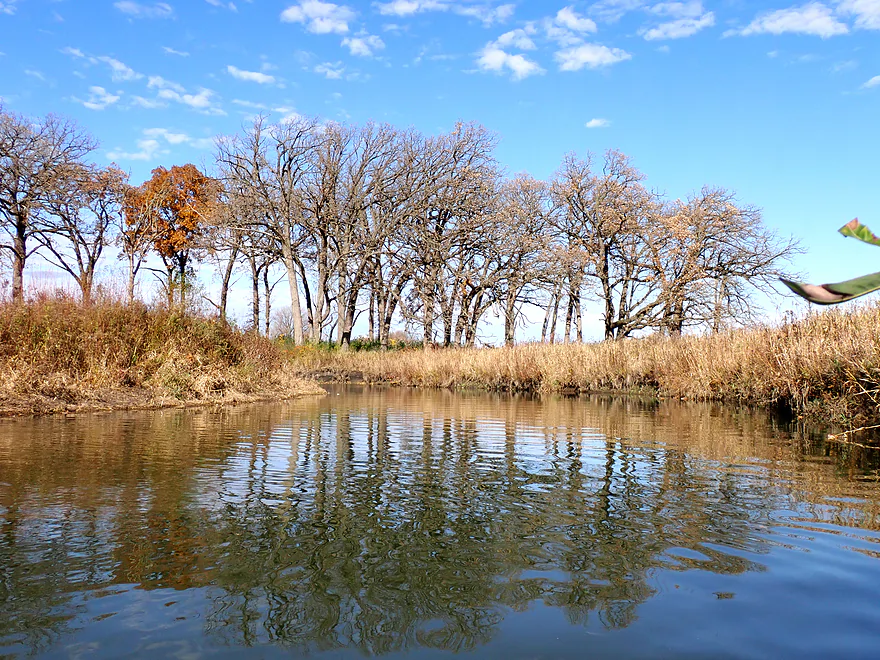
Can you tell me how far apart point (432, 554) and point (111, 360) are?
10.5 meters

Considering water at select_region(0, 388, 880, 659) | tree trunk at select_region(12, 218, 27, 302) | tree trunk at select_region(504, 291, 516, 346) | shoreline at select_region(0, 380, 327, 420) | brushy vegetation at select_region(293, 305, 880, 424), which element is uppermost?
tree trunk at select_region(12, 218, 27, 302)

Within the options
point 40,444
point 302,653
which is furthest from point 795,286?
point 40,444

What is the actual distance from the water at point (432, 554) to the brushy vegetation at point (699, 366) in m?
3.84

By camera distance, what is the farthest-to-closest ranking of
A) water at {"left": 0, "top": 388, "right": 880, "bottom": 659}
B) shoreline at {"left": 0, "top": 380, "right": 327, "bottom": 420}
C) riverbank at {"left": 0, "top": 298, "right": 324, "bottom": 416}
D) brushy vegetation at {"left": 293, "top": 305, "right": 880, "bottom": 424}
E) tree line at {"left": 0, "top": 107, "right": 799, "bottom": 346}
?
tree line at {"left": 0, "top": 107, "right": 799, "bottom": 346}, riverbank at {"left": 0, "top": 298, "right": 324, "bottom": 416}, brushy vegetation at {"left": 293, "top": 305, "right": 880, "bottom": 424}, shoreline at {"left": 0, "top": 380, "right": 327, "bottom": 420}, water at {"left": 0, "top": 388, "right": 880, "bottom": 659}

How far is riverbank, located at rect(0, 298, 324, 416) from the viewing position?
9927mm

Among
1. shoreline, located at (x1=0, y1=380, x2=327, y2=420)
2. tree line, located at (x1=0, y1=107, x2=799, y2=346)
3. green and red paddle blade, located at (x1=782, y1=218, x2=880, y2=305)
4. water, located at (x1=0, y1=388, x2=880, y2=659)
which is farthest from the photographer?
tree line, located at (x1=0, y1=107, x2=799, y2=346)

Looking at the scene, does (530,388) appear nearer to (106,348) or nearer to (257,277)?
(106,348)

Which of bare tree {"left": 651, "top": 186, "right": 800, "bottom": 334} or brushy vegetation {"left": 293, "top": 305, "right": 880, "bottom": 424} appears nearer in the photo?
brushy vegetation {"left": 293, "top": 305, "right": 880, "bottom": 424}

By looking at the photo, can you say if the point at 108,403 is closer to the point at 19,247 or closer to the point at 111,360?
the point at 111,360

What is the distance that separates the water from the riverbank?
441 centimetres

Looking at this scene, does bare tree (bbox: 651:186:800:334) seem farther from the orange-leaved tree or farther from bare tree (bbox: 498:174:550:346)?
the orange-leaved tree

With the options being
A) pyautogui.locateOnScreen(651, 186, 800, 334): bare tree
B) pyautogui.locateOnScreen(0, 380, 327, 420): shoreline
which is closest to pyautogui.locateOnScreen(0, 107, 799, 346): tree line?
pyautogui.locateOnScreen(651, 186, 800, 334): bare tree

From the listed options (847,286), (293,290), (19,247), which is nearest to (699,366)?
(847,286)

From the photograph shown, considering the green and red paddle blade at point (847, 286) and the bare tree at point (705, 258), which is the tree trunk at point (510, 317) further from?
the green and red paddle blade at point (847, 286)
